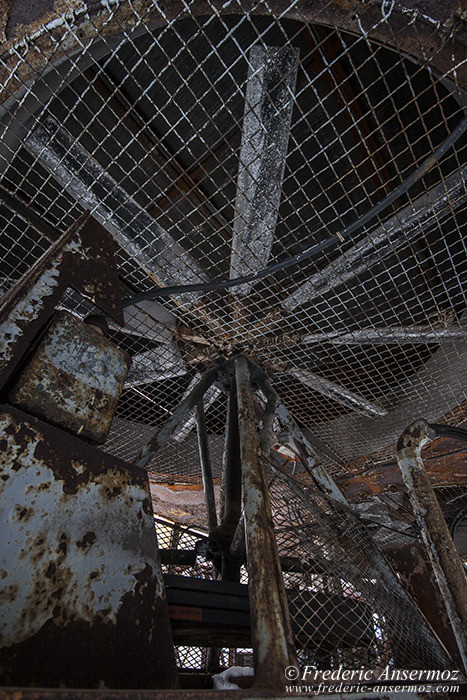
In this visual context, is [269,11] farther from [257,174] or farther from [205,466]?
[205,466]

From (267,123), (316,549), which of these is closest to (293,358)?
(316,549)

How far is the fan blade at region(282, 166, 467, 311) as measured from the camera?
2.21m

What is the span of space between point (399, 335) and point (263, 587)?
106 inches

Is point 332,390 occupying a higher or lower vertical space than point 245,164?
lower

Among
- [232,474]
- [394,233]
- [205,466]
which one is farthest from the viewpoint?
[205,466]

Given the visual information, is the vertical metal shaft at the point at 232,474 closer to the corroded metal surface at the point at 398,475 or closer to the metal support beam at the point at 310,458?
the metal support beam at the point at 310,458

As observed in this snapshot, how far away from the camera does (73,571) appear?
918 mm

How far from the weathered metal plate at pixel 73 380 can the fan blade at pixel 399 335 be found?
8.31 feet

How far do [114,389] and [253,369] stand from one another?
220 centimetres

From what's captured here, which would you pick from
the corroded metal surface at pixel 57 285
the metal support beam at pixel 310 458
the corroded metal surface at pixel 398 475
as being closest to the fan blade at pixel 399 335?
the metal support beam at pixel 310 458

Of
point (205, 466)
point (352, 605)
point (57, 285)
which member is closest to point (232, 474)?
point (205, 466)

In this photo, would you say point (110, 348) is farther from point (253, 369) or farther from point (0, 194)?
point (253, 369)

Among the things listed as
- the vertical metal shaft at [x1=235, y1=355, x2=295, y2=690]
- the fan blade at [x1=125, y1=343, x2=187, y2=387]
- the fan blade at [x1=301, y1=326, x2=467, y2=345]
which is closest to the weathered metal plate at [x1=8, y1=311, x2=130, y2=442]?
the vertical metal shaft at [x1=235, y1=355, x2=295, y2=690]

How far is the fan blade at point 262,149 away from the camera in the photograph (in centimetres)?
193
